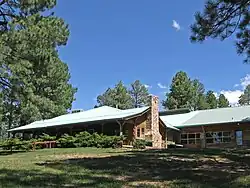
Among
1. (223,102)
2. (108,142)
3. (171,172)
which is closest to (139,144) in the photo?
(108,142)

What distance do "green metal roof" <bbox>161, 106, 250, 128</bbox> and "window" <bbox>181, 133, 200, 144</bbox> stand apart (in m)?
1.27

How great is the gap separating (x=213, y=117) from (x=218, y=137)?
7.37ft

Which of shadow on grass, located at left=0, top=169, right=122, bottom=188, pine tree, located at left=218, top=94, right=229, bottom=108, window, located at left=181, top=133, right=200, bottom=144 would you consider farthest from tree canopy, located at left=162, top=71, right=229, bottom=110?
shadow on grass, located at left=0, top=169, right=122, bottom=188

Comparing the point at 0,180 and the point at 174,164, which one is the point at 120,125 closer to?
the point at 174,164

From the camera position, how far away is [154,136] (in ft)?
112

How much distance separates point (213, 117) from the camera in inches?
1566

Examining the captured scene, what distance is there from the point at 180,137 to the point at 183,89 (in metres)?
21.1

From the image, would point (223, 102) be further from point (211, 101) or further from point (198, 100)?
point (198, 100)

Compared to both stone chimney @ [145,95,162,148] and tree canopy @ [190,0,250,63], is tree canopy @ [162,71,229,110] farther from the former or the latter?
tree canopy @ [190,0,250,63]

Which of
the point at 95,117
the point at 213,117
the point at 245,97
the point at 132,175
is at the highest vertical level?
the point at 245,97

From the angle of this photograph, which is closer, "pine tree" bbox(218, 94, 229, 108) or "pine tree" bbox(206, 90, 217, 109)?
"pine tree" bbox(206, 90, 217, 109)

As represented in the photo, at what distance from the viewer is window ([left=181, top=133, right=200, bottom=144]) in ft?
131

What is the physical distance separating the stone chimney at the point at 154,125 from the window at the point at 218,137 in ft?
21.6

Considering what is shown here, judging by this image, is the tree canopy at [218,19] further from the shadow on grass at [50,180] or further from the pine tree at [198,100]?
the pine tree at [198,100]
